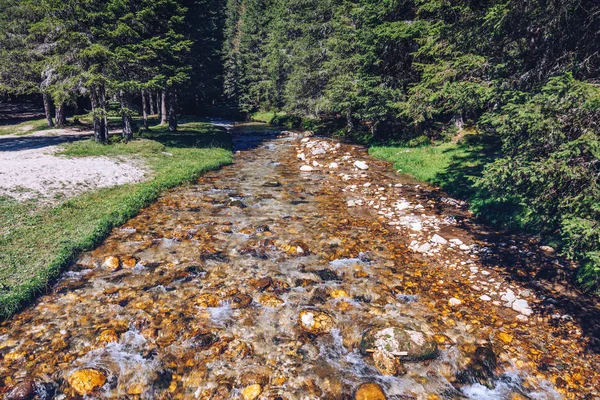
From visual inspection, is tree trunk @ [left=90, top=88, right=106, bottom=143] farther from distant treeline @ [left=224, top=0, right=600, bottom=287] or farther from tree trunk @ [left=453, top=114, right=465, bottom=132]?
tree trunk @ [left=453, top=114, right=465, bottom=132]

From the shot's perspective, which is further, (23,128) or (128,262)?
(23,128)

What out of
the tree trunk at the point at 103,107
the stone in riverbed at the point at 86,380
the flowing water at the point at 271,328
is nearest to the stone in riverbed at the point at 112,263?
the flowing water at the point at 271,328

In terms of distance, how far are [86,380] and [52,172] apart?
1388 centimetres

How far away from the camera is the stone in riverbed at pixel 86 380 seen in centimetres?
523

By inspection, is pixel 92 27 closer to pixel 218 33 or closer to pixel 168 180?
pixel 168 180

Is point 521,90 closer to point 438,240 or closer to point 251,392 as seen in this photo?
point 438,240

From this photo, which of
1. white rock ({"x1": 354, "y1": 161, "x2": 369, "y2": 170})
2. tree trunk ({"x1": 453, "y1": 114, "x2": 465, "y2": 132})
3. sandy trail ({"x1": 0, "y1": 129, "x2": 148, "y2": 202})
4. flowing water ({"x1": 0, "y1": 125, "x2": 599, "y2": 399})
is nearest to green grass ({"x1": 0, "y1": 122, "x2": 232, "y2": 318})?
flowing water ({"x1": 0, "y1": 125, "x2": 599, "y2": 399})

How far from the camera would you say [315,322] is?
674 centimetres

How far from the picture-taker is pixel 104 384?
17.6 ft

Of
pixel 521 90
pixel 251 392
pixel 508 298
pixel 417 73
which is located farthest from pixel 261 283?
pixel 417 73

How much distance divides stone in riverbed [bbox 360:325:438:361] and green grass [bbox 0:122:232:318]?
25.0 ft

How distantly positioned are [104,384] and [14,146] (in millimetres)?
24271

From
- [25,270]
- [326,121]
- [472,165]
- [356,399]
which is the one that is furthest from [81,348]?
[326,121]

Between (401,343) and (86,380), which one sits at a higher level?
(401,343)
